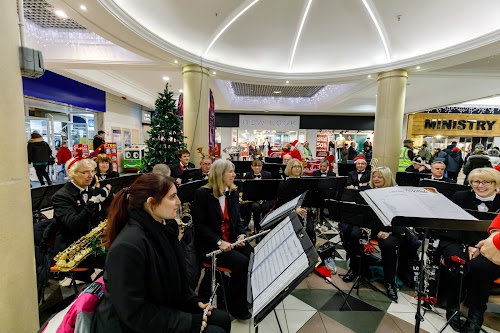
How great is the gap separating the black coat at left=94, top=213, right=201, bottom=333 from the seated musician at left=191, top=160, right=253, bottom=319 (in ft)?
3.33

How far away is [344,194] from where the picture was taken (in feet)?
11.3

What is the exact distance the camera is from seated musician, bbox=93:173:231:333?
3.61ft

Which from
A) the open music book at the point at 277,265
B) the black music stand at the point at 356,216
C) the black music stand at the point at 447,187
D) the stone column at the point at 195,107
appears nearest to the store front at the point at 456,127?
the black music stand at the point at 447,187

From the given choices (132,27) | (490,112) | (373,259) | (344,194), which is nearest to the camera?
(373,259)

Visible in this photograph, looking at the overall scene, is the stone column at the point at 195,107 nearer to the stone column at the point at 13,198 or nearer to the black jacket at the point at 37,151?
the black jacket at the point at 37,151

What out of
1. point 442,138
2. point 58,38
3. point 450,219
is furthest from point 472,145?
point 58,38

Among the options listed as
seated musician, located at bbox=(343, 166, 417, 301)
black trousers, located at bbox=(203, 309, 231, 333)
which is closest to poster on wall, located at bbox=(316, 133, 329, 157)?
seated musician, located at bbox=(343, 166, 417, 301)

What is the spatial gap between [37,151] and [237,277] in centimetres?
737

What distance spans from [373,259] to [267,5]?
4758 millimetres

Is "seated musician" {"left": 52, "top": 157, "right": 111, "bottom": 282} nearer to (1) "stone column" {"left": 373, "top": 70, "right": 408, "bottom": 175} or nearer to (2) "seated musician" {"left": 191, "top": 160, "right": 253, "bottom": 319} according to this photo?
(2) "seated musician" {"left": 191, "top": 160, "right": 253, "bottom": 319}

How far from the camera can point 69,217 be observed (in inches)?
86.6

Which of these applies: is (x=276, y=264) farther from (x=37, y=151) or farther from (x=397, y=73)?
(x=37, y=151)

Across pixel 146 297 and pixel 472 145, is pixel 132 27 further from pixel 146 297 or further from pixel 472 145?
pixel 472 145

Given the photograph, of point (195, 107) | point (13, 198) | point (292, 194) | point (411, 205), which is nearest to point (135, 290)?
point (13, 198)
